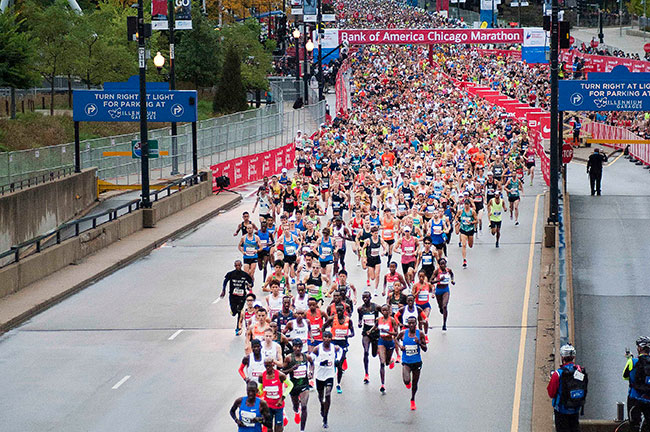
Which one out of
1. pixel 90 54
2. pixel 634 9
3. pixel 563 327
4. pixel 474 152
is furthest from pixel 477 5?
pixel 563 327

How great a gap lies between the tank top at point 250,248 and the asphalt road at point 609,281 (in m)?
6.59

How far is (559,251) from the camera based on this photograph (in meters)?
24.4

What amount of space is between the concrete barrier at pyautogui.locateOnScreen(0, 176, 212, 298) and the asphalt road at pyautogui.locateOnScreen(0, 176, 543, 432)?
1158mm

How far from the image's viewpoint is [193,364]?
18.6m

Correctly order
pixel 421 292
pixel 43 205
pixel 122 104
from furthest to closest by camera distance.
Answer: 1. pixel 122 104
2. pixel 43 205
3. pixel 421 292

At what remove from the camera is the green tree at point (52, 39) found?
5994 centimetres

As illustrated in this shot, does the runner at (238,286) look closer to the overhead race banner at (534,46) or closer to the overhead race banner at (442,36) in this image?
the overhead race banner at (534,46)

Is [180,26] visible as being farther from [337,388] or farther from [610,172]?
[337,388]

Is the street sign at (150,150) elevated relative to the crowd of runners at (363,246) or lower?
elevated

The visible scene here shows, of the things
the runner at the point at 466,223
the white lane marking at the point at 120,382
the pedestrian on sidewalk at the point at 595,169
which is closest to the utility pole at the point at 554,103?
the runner at the point at 466,223

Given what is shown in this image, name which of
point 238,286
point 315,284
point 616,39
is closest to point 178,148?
point 238,286

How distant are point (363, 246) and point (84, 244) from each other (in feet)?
25.1

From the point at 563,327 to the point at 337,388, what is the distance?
347 cm

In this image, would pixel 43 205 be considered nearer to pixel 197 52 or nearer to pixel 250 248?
pixel 250 248
